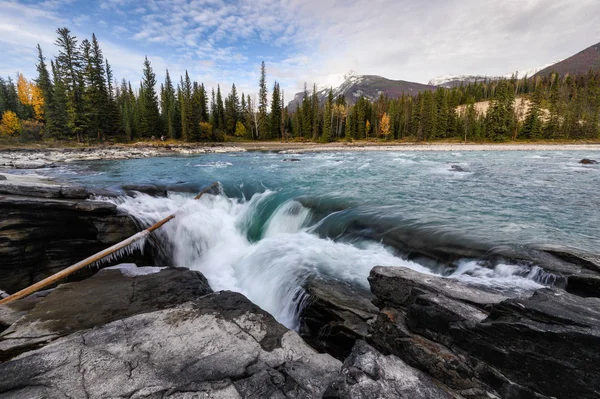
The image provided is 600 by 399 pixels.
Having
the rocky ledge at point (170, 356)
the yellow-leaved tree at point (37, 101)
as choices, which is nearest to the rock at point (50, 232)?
the rocky ledge at point (170, 356)

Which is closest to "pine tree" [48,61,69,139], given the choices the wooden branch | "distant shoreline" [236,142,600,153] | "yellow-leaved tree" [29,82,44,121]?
"yellow-leaved tree" [29,82,44,121]

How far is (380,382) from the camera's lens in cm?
317

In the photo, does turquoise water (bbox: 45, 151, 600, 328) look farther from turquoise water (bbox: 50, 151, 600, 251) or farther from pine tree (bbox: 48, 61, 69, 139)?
pine tree (bbox: 48, 61, 69, 139)

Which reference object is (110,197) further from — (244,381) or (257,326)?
(244,381)

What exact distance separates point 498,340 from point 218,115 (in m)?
84.9

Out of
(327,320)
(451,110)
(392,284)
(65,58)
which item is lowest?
(327,320)

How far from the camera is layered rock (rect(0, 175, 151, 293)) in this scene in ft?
25.4

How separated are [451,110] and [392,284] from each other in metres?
96.4

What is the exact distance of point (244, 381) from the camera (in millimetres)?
3533

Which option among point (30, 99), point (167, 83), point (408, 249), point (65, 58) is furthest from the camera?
point (167, 83)

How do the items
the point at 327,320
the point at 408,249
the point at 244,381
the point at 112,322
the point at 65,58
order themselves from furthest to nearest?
the point at 65,58 → the point at 408,249 → the point at 327,320 → the point at 112,322 → the point at 244,381

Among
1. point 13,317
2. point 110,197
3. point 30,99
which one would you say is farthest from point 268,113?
point 13,317

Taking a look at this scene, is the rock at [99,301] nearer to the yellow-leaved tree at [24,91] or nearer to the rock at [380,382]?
the rock at [380,382]

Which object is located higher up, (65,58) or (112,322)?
(65,58)
